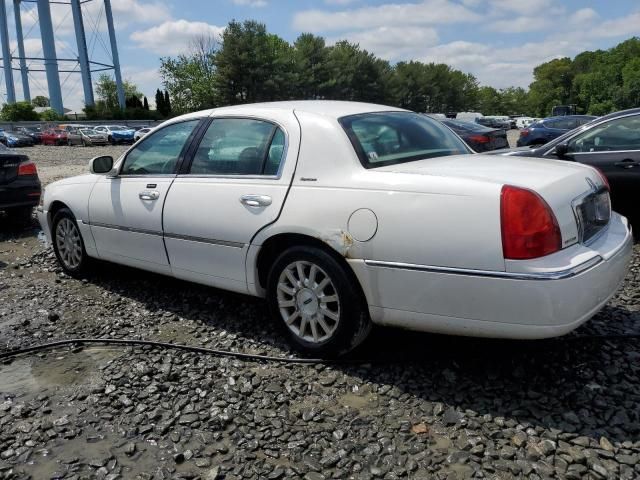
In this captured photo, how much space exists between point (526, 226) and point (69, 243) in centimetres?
440

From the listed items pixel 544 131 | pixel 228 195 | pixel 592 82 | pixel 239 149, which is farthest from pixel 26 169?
pixel 592 82

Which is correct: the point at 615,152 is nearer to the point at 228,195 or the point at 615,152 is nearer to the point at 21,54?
the point at 228,195

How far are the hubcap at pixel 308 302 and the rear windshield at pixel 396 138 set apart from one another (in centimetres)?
75

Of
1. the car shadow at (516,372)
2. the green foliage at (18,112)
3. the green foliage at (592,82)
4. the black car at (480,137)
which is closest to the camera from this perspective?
the car shadow at (516,372)

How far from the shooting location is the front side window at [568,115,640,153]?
6.35 m

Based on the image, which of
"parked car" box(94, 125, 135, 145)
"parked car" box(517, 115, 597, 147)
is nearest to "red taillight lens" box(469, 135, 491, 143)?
"parked car" box(517, 115, 597, 147)

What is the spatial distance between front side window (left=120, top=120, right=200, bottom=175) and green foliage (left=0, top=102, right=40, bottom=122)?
6529 cm

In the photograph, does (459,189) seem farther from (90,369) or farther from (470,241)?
(90,369)

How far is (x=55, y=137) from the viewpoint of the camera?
1735 inches

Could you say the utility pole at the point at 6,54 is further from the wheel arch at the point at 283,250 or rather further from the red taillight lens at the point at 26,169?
the wheel arch at the point at 283,250

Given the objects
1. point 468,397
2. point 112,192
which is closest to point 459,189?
point 468,397

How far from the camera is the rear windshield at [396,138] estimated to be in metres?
3.46

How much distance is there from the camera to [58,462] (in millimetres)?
2688

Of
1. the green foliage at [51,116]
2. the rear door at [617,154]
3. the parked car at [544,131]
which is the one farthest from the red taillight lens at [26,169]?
the green foliage at [51,116]
